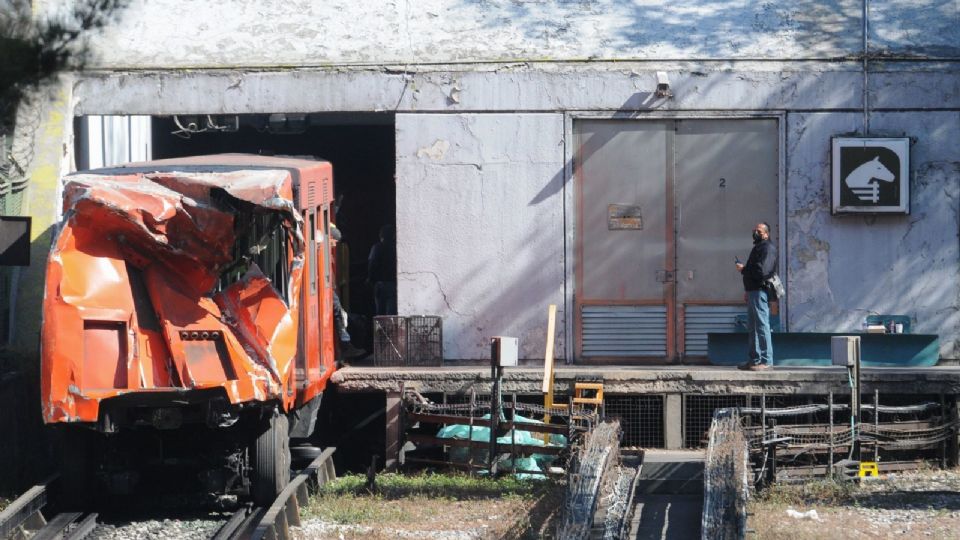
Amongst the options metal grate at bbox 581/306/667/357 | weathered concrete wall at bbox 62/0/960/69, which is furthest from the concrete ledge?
weathered concrete wall at bbox 62/0/960/69

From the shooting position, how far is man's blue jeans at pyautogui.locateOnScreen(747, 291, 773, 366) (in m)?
14.2

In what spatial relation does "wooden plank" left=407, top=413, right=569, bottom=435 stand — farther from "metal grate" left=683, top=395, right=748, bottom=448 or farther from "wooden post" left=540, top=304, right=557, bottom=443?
"metal grate" left=683, top=395, right=748, bottom=448

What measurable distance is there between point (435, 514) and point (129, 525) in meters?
2.69

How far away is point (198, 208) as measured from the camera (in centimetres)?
1100

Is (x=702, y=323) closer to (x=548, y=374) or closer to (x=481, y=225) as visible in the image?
(x=548, y=374)

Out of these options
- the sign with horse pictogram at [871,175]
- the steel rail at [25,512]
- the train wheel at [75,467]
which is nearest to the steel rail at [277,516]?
the train wheel at [75,467]

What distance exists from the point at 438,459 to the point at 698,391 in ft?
9.56

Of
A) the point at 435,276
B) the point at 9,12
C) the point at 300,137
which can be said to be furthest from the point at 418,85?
the point at 9,12

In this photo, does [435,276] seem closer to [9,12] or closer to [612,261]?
[612,261]

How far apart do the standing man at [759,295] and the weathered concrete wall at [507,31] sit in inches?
103

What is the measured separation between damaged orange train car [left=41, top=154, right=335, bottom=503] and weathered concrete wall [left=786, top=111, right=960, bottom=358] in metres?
6.31

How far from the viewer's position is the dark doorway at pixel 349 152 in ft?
57.6

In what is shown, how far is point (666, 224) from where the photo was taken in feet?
51.1

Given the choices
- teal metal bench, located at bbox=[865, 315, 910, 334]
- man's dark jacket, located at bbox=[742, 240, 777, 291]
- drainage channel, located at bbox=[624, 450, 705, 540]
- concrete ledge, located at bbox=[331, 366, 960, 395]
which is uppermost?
man's dark jacket, located at bbox=[742, 240, 777, 291]
